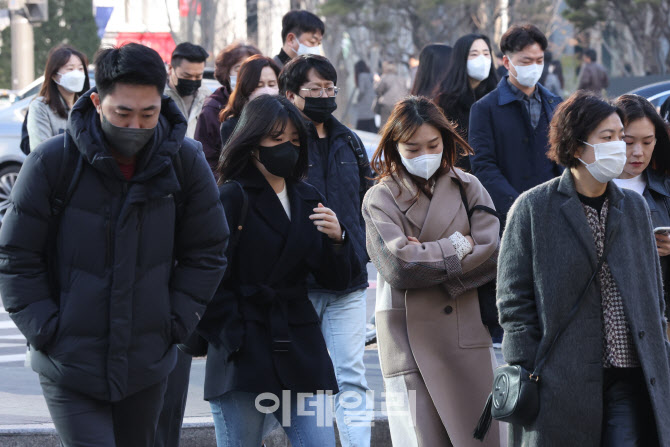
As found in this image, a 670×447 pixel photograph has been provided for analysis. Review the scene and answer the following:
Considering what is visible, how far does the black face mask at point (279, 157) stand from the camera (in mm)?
4863

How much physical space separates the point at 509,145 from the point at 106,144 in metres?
3.66

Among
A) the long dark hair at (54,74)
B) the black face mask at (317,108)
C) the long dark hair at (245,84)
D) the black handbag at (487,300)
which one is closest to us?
the black handbag at (487,300)

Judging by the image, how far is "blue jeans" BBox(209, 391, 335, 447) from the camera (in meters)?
4.69

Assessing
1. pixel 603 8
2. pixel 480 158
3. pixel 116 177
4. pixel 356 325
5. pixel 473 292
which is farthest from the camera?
pixel 603 8

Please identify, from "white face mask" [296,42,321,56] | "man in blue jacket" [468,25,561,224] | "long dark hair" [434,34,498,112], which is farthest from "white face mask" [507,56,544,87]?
"white face mask" [296,42,321,56]

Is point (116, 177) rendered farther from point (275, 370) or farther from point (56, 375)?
point (275, 370)

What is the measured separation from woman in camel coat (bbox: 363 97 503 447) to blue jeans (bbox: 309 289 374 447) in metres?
0.58

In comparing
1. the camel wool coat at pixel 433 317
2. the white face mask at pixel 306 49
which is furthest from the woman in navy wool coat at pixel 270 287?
the white face mask at pixel 306 49

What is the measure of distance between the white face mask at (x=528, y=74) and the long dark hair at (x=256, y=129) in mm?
2706

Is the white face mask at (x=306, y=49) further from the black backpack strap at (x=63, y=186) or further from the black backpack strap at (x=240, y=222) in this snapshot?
the black backpack strap at (x=63, y=186)

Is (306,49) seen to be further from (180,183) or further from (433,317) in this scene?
(180,183)

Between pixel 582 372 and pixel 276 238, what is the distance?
50.5 inches

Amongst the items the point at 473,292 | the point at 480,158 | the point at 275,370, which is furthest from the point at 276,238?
the point at 480,158

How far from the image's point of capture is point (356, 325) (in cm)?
580
